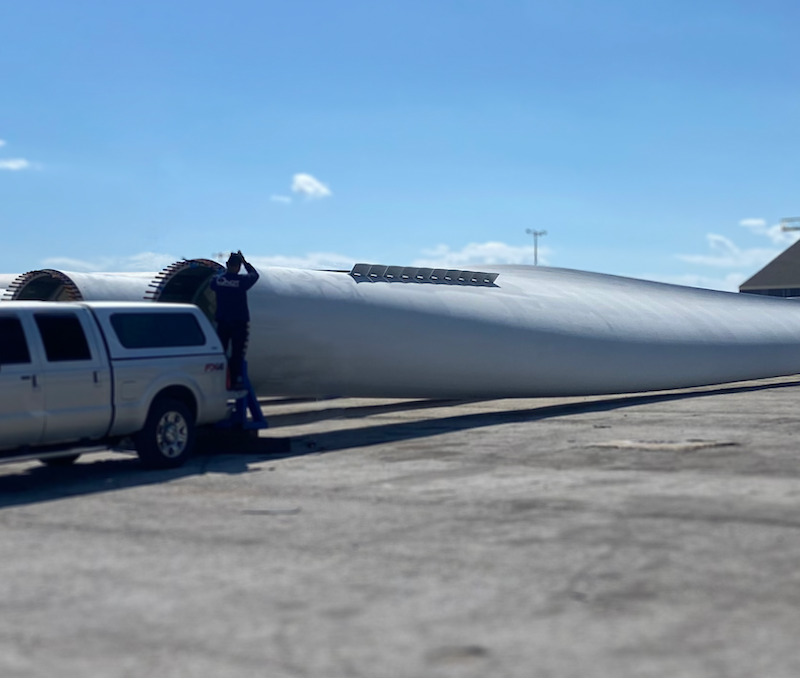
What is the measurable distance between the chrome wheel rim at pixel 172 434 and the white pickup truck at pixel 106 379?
1cm

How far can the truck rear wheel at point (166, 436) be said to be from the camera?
13477 mm

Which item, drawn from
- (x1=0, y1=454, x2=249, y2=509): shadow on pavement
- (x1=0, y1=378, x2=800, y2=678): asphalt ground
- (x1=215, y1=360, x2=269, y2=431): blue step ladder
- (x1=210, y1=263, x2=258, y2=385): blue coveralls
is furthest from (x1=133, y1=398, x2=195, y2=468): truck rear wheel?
(x1=210, y1=263, x2=258, y2=385): blue coveralls

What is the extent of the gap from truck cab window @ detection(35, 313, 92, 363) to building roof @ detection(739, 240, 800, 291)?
321 feet

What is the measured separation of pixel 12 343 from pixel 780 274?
100 meters

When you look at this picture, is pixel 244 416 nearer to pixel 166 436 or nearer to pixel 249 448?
pixel 249 448

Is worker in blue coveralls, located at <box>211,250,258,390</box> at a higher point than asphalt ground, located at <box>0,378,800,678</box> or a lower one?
higher

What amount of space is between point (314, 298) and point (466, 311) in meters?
3.80

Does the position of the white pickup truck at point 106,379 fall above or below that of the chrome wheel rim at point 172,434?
above

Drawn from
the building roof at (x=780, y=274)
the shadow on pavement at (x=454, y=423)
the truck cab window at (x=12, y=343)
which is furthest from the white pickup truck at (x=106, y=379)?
the building roof at (x=780, y=274)

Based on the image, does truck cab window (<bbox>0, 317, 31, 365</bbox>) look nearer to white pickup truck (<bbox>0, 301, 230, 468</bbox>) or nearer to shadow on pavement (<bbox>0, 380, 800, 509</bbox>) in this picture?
white pickup truck (<bbox>0, 301, 230, 468</bbox>)

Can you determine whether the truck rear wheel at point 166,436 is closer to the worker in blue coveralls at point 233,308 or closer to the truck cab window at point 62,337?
the truck cab window at point 62,337

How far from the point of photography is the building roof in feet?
336

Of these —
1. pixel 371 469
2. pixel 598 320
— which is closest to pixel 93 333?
pixel 371 469

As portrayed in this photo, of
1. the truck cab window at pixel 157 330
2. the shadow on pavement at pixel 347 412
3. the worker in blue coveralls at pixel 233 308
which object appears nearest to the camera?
the truck cab window at pixel 157 330
